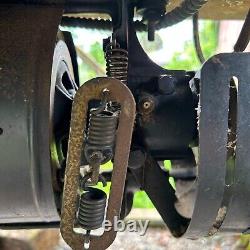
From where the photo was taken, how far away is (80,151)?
807mm

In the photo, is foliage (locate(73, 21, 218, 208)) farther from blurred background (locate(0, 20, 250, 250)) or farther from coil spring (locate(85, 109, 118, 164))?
coil spring (locate(85, 109, 118, 164))

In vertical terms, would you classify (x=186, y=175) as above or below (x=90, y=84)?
below

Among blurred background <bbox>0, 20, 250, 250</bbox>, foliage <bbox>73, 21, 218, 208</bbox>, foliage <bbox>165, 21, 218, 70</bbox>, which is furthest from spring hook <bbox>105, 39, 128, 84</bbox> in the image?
foliage <bbox>165, 21, 218, 70</bbox>

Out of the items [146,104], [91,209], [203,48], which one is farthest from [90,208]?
[203,48]

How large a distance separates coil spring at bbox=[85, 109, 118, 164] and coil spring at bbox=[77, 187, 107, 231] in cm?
8

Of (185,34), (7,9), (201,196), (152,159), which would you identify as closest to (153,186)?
(152,159)

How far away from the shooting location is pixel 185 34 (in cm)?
333

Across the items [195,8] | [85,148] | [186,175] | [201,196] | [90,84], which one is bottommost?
[186,175]

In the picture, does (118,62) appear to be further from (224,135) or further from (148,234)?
(148,234)

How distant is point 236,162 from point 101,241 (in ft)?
0.94

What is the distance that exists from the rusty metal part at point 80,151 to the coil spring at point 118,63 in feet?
0.51

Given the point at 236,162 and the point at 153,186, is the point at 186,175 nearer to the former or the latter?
the point at 153,186

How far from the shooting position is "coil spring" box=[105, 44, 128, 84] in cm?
94

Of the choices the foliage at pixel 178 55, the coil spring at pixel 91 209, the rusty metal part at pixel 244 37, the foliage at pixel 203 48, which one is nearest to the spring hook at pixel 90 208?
the coil spring at pixel 91 209
